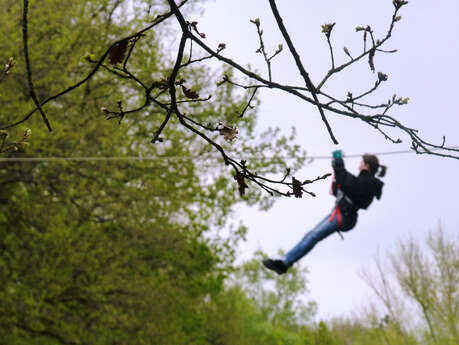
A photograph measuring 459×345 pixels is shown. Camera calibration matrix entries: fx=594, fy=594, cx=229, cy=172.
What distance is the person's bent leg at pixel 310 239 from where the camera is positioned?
7660 millimetres

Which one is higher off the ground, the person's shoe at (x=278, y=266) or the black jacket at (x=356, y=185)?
the black jacket at (x=356, y=185)

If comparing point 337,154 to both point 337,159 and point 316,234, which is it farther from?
point 316,234

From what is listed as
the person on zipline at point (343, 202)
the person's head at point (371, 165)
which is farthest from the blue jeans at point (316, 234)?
the person's head at point (371, 165)

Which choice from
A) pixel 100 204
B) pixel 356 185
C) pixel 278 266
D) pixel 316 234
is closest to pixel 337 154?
pixel 356 185

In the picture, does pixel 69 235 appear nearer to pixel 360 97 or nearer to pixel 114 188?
pixel 114 188

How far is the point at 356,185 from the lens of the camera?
24.6 ft

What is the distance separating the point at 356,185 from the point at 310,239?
92 centimetres

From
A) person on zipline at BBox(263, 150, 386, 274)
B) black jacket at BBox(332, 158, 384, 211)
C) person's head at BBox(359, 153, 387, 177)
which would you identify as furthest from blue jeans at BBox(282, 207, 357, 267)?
person's head at BBox(359, 153, 387, 177)

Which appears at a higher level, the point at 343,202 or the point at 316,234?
the point at 343,202

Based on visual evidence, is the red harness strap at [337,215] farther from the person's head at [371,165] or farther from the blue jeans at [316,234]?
the person's head at [371,165]

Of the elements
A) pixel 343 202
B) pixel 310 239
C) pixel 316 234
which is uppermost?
pixel 343 202

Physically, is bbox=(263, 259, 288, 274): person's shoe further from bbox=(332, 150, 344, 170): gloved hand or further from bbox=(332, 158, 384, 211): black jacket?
bbox=(332, 150, 344, 170): gloved hand

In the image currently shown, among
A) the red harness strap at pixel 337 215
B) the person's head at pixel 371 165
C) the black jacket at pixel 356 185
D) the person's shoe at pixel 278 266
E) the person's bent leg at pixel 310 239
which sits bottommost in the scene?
the person's shoe at pixel 278 266

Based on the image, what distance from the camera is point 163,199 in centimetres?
1165
